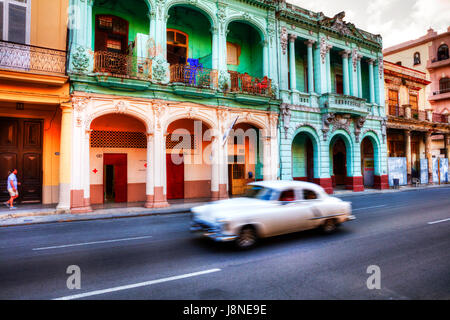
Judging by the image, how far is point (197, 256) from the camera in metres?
5.94

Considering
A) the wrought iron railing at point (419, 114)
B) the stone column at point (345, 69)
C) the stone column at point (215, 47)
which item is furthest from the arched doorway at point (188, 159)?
the wrought iron railing at point (419, 114)

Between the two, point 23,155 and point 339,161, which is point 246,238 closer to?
point 23,155

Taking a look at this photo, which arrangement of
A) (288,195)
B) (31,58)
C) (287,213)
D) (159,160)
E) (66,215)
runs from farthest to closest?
(159,160) < (31,58) < (66,215) < (288,195) < (287,213)

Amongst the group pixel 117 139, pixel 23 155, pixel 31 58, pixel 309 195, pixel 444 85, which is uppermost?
pixel 444 85

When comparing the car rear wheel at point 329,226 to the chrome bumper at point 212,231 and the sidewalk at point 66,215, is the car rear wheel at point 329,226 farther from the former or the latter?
the sidewalk at point 66,215

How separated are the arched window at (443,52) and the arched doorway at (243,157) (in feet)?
105

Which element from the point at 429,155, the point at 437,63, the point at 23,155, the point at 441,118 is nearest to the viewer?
the point at 23,155

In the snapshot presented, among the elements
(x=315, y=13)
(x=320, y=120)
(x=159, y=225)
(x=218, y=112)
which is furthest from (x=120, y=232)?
(x=315, y=13)

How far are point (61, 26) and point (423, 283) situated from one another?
52.4 ft

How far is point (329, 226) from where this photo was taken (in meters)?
7.82

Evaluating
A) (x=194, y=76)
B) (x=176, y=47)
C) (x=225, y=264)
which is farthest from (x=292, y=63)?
(x=225, y=264)

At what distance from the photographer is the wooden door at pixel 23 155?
14.0 m

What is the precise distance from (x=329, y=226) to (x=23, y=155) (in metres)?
14.8
